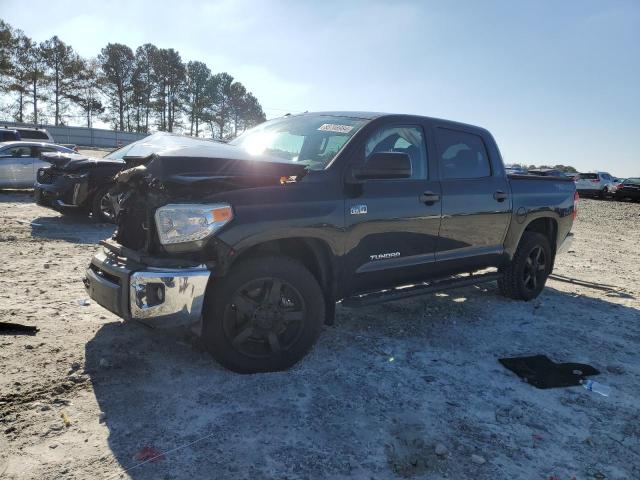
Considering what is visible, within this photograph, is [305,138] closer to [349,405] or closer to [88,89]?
[349,405]

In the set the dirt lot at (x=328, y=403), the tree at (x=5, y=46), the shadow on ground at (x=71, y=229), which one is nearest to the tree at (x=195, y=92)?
the tree at (x=5, y=46)

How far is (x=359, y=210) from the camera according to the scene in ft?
12.0

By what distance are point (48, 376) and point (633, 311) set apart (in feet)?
19.1

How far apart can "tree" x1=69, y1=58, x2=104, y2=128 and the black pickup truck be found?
180 ft

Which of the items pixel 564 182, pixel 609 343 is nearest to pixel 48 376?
pixel 609 343

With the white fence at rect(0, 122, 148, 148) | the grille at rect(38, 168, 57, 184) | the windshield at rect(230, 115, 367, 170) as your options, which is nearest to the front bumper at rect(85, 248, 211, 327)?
the windshield at rect(230, 115, 367, 170)

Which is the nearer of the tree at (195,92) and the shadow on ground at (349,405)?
the shadow on ground at (349,405)

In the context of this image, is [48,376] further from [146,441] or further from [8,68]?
[8,68]

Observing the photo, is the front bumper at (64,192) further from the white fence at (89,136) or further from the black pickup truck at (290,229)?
the white fence at (89,136)

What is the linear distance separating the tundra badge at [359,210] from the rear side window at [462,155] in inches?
44.4

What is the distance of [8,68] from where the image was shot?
146ft

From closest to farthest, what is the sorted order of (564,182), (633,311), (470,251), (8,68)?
(470,251)
(633,311)
(564,182)
(8,68)

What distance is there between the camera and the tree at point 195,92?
6000 cm

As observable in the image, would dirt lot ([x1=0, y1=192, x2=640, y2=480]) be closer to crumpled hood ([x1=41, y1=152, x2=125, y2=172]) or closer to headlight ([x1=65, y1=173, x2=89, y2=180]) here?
headlight ([x1=65, y1=173, x2=89, y2=180])
